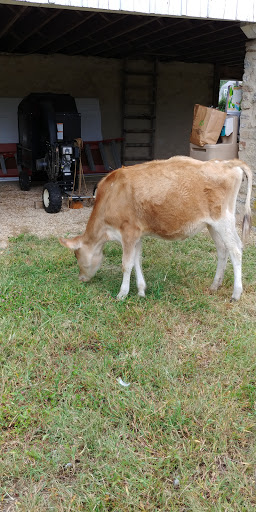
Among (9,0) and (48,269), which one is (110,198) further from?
(9,0)

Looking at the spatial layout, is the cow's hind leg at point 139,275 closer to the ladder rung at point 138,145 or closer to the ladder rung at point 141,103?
the ladder rung at point 138,145

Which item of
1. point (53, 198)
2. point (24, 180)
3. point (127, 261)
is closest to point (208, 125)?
point (53, 198)

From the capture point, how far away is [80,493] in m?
2.68

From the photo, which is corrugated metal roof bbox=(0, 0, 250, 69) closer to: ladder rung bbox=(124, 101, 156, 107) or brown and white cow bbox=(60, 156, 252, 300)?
ladder rung bbox=(124, 101, 156, 107)

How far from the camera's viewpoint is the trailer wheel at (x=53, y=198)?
8.93m

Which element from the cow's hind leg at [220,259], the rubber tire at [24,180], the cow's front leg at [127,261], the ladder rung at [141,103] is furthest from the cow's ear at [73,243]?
the ladder rung at [141,103]

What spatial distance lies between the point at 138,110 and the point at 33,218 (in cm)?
695

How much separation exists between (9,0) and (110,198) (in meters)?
2.78

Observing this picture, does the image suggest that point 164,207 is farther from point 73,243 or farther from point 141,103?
point 141,103

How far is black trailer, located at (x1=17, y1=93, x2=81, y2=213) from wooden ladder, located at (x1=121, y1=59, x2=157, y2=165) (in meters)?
4.08

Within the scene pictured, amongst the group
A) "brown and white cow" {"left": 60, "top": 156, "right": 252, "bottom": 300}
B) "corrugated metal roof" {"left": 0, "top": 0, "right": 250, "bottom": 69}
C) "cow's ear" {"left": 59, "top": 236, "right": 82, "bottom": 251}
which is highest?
"corrugated metal roof" {"left": 0, "top": 0, "right": 250, "bottom": 69}

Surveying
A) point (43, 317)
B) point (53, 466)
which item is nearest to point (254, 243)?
point (43, 317)

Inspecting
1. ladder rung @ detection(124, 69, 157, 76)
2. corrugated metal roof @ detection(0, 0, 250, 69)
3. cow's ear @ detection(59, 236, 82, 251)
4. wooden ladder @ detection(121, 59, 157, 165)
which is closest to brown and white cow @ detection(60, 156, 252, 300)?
cow's ear @ detection(59, 236, 82, 251)

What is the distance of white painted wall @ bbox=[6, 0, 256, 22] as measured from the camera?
5.95 metres
